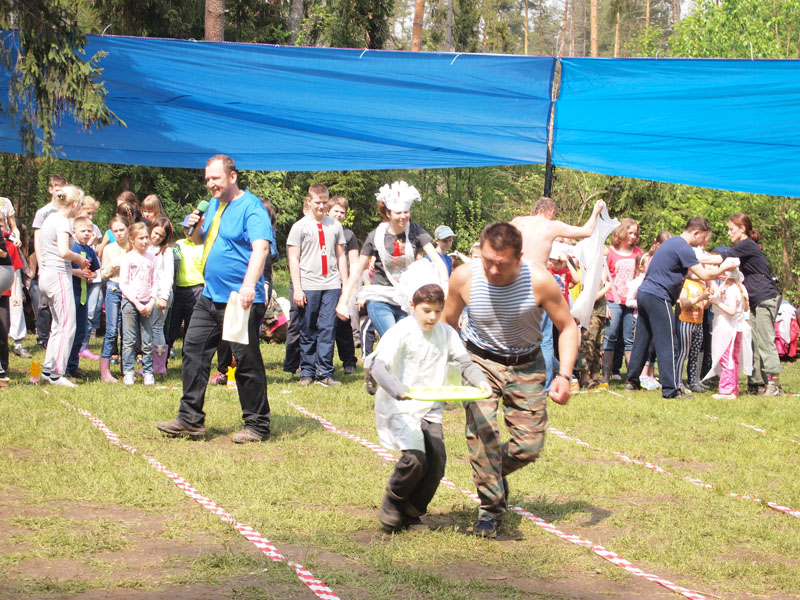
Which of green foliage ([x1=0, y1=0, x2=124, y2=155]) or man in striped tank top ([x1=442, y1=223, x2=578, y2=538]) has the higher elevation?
green foliage ([x1=0, y1=0, x2=124, y2=155])

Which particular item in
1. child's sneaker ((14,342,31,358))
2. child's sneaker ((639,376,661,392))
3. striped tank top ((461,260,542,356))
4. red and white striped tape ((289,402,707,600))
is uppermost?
striped tank top ((461,260,542,356))

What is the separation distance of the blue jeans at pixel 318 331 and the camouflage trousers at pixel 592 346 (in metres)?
2.97

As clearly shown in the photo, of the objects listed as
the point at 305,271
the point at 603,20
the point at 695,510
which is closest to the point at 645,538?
the point at 695,510

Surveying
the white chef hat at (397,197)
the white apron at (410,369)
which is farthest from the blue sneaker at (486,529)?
the white chef hat at (397,197)

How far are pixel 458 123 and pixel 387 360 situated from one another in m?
5.24

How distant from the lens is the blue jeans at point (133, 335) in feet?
32.6

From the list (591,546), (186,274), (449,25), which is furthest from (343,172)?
(591,546)

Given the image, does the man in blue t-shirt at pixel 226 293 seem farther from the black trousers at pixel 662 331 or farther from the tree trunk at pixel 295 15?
the tree trunk at pixel 295 15

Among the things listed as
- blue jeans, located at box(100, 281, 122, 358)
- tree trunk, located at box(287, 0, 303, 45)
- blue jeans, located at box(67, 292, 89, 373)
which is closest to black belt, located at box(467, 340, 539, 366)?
blue jeans, located at box(100, 281, 122, 358)

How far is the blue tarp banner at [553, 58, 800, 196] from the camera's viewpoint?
28.6ft

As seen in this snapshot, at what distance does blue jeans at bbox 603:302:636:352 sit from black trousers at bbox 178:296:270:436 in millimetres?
5595

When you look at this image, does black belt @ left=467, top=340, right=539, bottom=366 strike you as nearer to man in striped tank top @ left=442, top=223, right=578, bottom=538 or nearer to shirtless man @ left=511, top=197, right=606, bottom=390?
man in striped tank top @ left=442, top=223, right=578, bottom=538

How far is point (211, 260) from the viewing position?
728 cm

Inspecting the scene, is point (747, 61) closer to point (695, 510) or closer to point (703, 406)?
point (703, 406)
